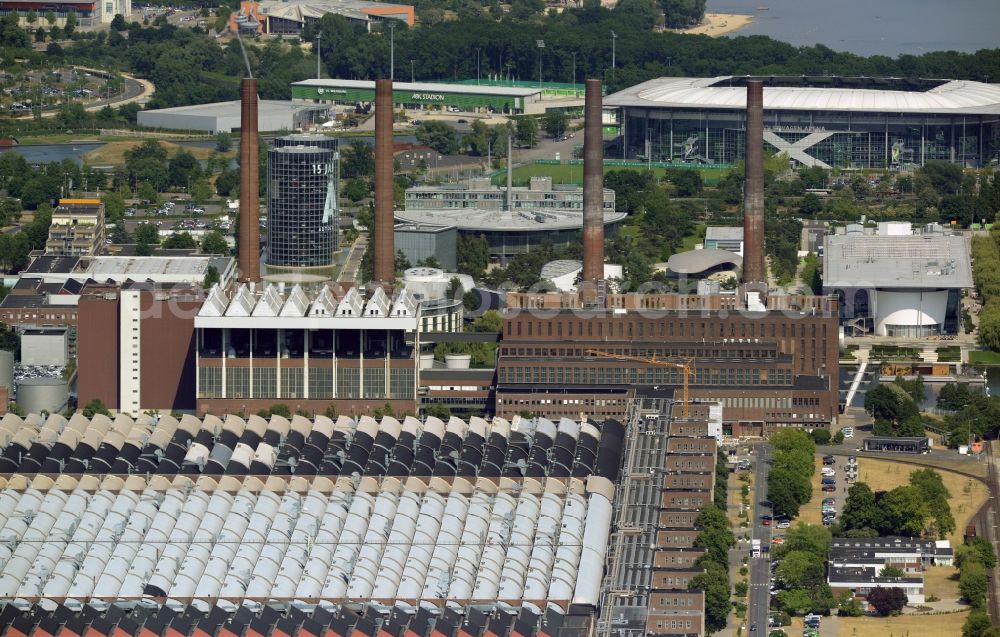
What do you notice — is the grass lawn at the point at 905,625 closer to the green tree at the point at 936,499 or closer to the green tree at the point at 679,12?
the green tree at the point at 936,499

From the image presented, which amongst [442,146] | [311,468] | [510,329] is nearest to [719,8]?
[442,146]

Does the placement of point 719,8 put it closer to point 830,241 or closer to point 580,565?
point 830,241

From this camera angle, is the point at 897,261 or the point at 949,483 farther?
the point at 897,261

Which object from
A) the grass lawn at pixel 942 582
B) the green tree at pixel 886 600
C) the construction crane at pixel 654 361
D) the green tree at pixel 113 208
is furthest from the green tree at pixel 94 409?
the green tree at pixel 113 208

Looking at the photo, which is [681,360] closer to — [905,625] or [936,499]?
[936,499]

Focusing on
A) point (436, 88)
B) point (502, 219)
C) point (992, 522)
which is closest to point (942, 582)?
point (992, 522)
